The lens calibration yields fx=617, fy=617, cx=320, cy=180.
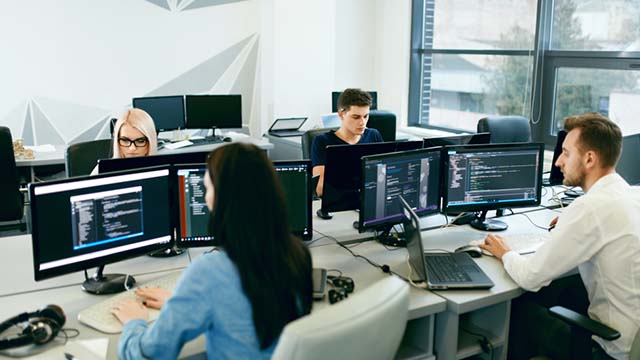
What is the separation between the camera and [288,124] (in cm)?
605

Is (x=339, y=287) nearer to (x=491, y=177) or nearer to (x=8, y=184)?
(x=491, y=177)

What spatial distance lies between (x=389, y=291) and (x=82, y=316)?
1.05 m

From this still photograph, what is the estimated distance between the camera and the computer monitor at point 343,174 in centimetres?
281

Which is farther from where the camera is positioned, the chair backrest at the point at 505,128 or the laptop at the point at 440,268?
the chair backrest at the point at 505,128

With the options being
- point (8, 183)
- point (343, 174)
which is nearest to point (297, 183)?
point (343, 174)

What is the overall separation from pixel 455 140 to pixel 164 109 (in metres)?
2.96

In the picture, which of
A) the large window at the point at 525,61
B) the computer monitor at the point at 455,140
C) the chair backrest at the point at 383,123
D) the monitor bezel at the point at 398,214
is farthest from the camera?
the chair backrest at the point at 383,123

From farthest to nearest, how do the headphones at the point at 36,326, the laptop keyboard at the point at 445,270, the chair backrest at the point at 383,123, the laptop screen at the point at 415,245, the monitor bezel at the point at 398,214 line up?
the chair backrest at the point at 383,123, the monitor bezel at the point at 398,214, the laptop keyboard at the point at 445,270, the laptop screen at the point at 415,245, the headphones at the point at 36,326

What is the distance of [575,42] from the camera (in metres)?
4.88

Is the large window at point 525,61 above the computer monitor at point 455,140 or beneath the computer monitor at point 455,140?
above

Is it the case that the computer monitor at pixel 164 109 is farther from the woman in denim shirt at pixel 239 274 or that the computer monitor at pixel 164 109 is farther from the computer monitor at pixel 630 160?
the woman in denim shirt at pixel 239 274

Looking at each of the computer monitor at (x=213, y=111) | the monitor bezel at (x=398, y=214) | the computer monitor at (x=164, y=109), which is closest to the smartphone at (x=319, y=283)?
the monitor bezel at (x=398, y=214)

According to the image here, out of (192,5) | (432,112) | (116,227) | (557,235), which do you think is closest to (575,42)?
(432,112)

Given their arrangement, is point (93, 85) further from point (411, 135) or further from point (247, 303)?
point (247, 303)
